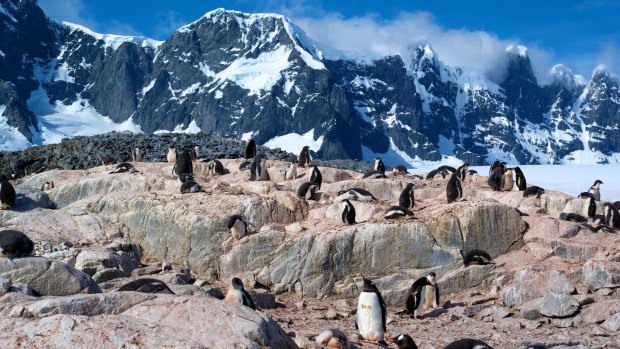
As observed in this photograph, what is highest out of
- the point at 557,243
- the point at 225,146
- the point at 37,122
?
the point at 37,122

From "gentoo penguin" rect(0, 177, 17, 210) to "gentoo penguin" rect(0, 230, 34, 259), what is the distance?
16.9 feet

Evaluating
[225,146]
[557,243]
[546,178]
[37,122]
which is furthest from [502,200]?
[37,122]

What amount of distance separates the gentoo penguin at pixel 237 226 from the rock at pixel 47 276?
213 inches

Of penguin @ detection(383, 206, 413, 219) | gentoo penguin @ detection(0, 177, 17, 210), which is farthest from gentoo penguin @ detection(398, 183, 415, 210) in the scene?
gentoo penguin @ detection(0, 177, 17, 210)

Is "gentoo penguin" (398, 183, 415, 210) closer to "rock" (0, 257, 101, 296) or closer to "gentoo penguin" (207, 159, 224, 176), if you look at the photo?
"gentoo penguin" (207, 159, 224, 176)

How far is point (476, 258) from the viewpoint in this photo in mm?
15539

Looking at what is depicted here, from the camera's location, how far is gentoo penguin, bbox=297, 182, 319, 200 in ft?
59.7

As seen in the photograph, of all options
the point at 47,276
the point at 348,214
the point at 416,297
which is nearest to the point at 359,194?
the point at 348,214

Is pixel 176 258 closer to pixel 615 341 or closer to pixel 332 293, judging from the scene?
pixel 332 293

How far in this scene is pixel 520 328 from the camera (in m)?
12.4

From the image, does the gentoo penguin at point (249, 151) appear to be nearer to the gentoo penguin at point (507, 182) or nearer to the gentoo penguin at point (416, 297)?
the gentoo penguin at point (507, 182)

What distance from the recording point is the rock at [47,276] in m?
10.6

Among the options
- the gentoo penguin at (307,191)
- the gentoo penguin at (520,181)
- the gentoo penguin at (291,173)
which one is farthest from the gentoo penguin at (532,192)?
the gentoo penguin at (291,173)

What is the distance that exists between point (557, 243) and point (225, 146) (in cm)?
1890
